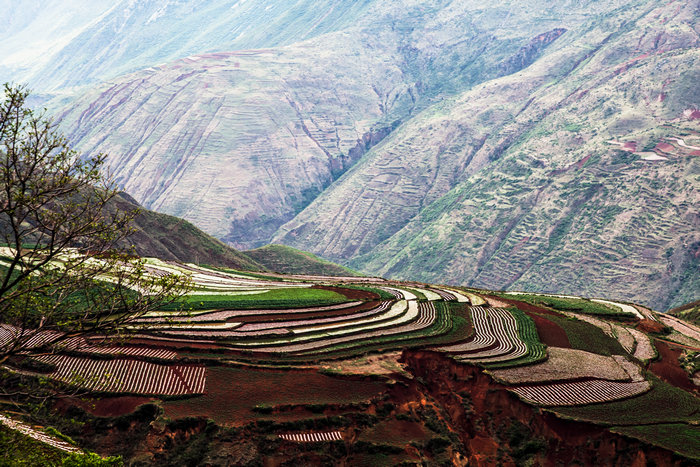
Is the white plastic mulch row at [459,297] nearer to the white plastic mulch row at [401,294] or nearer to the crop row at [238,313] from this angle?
the white plastic mulch row at [401,294]

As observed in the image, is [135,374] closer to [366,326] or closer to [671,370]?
[366,326]

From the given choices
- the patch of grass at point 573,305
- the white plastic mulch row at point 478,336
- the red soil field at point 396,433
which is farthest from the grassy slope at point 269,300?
the patch of grass at point 573,305

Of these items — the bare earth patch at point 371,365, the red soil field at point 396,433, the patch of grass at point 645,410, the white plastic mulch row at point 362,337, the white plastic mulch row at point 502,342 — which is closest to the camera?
the red soil field at point 396,433

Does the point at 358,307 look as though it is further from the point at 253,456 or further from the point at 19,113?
the point at 19,113

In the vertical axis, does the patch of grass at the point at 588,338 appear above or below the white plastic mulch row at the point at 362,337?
below

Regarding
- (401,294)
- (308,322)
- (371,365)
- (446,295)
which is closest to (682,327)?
(446,295)

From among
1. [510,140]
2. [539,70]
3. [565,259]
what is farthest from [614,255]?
[539,70]
